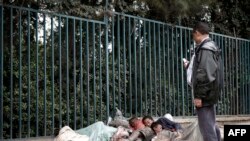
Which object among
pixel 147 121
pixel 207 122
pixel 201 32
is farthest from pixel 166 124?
pixel 201 32

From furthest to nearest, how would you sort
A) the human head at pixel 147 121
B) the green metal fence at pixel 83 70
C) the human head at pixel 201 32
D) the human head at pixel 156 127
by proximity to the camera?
the human head at pixel 147 121 → the human head at pixel 156 127 → the green metal fence at pixel 83 70 → the human head at pixel 201 32

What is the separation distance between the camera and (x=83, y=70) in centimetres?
686

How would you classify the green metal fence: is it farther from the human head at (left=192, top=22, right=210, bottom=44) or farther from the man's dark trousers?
the man's dark trousers

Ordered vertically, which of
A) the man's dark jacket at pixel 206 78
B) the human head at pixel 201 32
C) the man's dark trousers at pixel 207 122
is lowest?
the man's dark trousers at pixel 207 122

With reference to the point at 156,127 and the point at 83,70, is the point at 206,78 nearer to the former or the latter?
the point at 156,127

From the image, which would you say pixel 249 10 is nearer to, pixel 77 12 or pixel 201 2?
pixel 201 2

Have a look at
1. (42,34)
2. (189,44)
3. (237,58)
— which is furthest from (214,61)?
(237,58)

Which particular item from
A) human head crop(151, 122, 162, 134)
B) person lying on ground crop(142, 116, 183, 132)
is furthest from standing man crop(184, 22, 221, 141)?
person lying on ground crop(142, 116, 183, 132)

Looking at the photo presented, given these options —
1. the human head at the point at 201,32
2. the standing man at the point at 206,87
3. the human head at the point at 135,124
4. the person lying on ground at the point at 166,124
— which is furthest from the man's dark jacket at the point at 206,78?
the human head at the point at 135,124

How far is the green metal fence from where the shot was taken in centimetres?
607

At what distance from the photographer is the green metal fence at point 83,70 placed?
19.9ft

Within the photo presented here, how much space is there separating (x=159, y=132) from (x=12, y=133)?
1.84 metres

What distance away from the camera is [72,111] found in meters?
6.72

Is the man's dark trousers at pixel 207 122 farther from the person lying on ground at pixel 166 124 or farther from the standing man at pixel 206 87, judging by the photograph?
the person lying on ground at pixel 166 124
